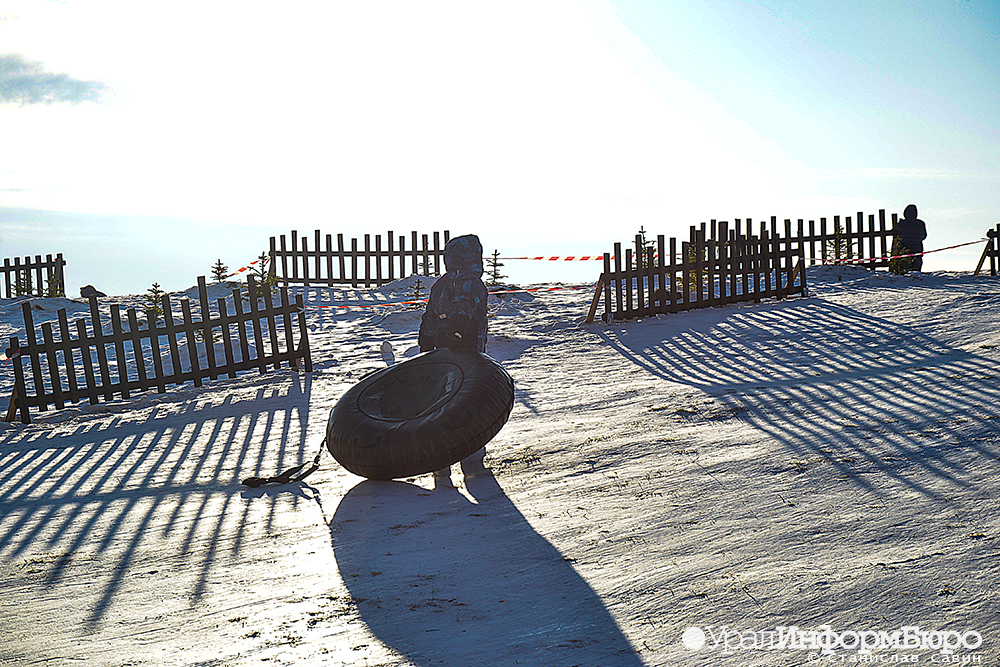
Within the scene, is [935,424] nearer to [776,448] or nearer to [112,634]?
[776,448]

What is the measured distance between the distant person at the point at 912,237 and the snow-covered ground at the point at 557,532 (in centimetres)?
1069

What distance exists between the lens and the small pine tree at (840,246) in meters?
18.8

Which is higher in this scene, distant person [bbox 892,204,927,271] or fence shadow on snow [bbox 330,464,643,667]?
distant person [bbox 892,204,927,271]

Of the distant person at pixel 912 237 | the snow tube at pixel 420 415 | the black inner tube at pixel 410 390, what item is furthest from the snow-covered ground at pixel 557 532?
the distant person at pixel 912 237

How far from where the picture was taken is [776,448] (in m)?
4.95

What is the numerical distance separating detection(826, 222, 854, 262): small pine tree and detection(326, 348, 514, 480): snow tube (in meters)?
16.0

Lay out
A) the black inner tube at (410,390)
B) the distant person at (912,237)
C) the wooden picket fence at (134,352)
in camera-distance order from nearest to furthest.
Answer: the black inner tube at (410,390) → the wooden picket fence at (134,352) → the distant person at (912,237)

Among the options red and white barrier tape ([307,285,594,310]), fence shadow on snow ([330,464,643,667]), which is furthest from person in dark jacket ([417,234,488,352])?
red and white barrier tape ([307,285,594,310])

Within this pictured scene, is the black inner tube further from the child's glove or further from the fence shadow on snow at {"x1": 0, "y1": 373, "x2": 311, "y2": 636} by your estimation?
the fence shadow on snow at {"x1": 0, "y1": 373, "x2": 311, "y2": 636}

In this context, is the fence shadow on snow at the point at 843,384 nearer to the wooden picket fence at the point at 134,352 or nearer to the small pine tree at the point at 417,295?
the wooden picket fence at the point at 134,352

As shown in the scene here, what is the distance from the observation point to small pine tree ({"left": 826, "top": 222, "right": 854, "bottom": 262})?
18828 millimetres

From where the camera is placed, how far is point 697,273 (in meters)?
13.4

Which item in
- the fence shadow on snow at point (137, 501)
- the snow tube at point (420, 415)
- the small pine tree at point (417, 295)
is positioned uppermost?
the snow tube at point (420, 415)

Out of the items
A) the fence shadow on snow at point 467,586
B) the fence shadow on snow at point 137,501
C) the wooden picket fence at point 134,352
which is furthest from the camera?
the wooden picket fence at point 134,352
